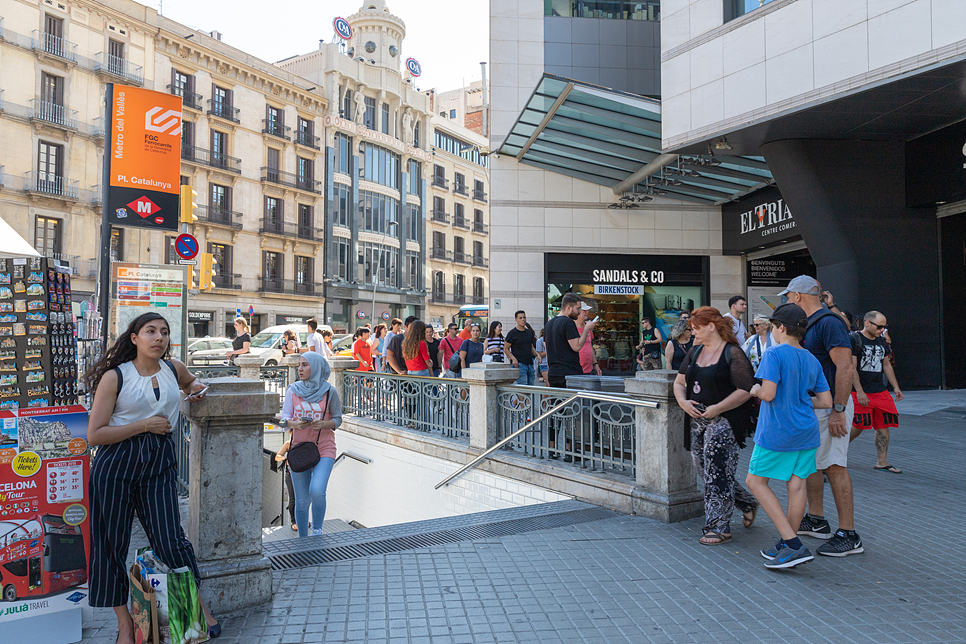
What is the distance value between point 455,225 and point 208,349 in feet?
109

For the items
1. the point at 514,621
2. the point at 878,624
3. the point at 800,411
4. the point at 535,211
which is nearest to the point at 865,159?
the point at 535,211

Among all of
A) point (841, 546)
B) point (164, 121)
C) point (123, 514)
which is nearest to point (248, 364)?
point (164, 121)

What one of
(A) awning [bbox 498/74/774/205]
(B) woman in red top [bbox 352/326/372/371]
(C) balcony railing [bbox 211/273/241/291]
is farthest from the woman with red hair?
(C) balcony railing [bbox 211/273/241/291]

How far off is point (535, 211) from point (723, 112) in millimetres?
8014

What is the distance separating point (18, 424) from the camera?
3.51m

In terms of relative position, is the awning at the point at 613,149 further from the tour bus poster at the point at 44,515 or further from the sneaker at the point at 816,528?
the tour bus poster at the point at 44,515

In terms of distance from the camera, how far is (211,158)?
126 ft

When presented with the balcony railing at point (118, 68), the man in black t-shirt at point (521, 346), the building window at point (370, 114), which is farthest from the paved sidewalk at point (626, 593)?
the building window at point (370, 114)

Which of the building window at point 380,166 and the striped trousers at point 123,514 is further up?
the building window at point 380,166

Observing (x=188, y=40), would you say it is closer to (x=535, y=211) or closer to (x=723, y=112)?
(x=535, y=211)

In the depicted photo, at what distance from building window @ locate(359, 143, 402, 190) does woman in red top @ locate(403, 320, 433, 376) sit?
38857 mm

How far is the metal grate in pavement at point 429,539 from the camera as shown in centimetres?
488

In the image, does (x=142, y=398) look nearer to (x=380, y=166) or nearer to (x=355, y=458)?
(x=355, y=458)

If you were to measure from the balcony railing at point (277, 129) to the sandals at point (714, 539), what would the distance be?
4145 cm
